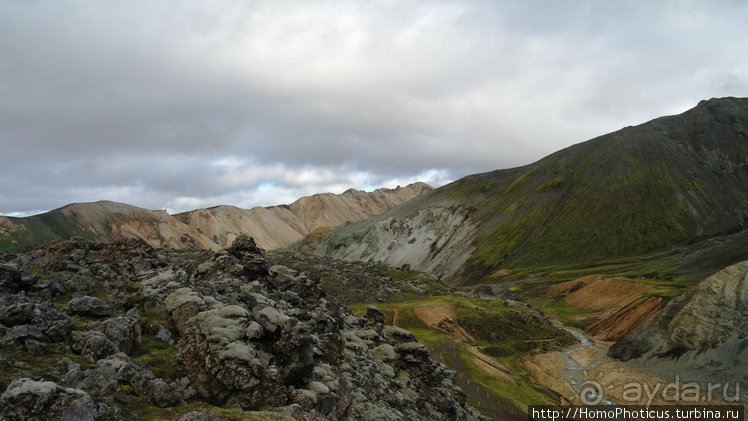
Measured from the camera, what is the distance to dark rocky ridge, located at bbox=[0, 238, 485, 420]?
14750 millimetres

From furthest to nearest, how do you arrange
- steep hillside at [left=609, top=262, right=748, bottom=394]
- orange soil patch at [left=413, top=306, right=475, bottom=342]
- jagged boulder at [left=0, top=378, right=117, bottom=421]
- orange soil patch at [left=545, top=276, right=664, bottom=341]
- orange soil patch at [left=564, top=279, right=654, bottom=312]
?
orange soil patch at [left=564, top=279, right=654, bottom=312] → orange soil patch at [left=545, top=276, right=664, bottom=341] → orange soil patch at [left=413, top=306, right=475, bottom=342] → steep hillside at [left=609, top=262, right=748, bottom=394] → jagged boulder at [left=0, top=378, right=117, bottom=421]

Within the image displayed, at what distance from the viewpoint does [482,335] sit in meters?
83.4

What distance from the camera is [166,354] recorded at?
19781 millimetres

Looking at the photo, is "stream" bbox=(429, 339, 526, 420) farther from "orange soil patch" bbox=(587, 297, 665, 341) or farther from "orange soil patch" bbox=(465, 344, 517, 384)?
"orange soil patch" bbox=(587, 297, 665, 341)

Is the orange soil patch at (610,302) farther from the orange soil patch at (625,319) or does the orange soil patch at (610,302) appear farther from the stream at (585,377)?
the stream at (585,377)

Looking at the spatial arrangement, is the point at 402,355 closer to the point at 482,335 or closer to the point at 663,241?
the point at 482,335

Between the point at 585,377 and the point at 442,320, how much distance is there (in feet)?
98.6

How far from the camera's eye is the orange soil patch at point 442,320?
81.8 metres

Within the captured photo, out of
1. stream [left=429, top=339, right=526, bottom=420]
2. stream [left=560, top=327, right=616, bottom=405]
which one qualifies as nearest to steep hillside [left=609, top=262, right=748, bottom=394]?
stream [left=560, top=327, right=616, bottom=405]

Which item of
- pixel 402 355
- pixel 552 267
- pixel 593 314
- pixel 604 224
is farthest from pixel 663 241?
pixel 402 355

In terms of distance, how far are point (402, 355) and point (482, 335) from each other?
5039 cm

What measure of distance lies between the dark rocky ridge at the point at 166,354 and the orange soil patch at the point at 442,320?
48.3 metres

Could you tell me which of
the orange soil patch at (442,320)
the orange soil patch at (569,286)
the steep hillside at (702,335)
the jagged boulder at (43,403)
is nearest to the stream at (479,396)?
the orange soil patch at (442,320)

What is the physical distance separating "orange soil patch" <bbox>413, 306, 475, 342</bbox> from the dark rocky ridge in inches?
1900
